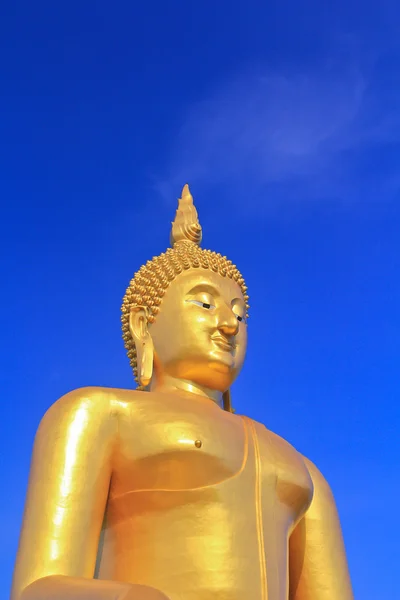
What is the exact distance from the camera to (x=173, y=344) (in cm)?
595

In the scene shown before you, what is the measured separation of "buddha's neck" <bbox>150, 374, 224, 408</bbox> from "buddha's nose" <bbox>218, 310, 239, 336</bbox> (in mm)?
468

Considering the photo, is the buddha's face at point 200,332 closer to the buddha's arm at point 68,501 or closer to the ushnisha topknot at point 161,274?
the ushnisha topknot at point 161,274

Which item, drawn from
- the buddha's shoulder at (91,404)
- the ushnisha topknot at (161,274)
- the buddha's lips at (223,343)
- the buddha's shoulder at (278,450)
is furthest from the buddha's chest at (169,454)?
the ushnisha topknot at (161,274)

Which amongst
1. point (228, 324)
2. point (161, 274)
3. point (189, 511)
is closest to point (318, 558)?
point (189, 511)

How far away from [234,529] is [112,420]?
105 cm

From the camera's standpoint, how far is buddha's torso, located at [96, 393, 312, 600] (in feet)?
15.9

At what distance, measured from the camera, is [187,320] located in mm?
5930

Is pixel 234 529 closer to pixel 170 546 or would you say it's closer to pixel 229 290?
pixel 170 546

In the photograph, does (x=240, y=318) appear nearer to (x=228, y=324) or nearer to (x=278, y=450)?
(x=228, y=324)

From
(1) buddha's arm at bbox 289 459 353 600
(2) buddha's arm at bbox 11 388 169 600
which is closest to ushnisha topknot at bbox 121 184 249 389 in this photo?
(2) buddha's arm at bbox 11 388 169 600

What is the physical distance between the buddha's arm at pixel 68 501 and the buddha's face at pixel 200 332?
0.88 metres

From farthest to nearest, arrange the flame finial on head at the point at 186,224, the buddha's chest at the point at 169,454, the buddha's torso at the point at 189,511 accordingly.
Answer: the flame finial on head at the point at 186,224
the buddha's chest at the point at 169,454
the buddha's torso at the point at 189,511

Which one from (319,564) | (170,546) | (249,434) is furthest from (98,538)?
(319,564)

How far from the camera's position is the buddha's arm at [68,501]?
435 cm
